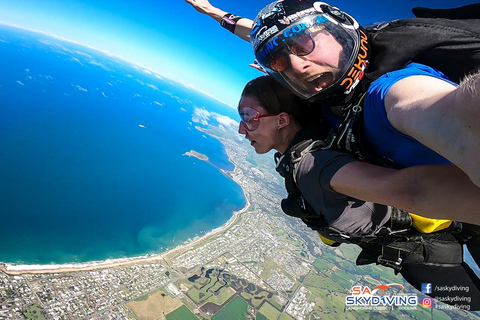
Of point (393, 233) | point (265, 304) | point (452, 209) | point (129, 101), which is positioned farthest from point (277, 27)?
point (129, 101)

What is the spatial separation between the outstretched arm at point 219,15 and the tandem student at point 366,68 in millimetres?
872

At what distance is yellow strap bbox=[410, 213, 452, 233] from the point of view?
5.75 ft

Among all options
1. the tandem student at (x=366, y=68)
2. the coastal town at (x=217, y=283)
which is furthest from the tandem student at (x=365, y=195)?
the coastal town at (x=217, y=283)

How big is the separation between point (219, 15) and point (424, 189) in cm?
289

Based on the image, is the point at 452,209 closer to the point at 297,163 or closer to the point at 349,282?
the point at 297,163

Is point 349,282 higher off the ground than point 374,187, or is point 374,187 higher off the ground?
point 374,187

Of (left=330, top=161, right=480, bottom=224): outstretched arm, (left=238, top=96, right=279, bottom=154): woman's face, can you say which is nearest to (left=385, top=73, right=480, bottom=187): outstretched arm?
(left=330, top=161, right=480, bottom=224): outstretched arm

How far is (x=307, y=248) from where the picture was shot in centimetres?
3272

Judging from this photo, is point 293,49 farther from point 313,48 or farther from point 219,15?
point 219,15

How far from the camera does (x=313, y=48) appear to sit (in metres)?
1.44

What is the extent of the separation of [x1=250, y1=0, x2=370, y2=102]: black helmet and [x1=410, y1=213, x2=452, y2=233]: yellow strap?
116cm

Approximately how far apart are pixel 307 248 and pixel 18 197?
1358 inches

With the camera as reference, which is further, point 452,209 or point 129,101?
point 129,101

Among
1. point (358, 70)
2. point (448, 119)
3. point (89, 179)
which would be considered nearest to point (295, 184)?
point (358, 70)
